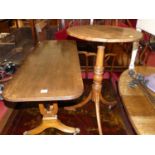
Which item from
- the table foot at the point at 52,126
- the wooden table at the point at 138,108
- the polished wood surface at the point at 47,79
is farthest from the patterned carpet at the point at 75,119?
the polished wood surface at the point at 47,79

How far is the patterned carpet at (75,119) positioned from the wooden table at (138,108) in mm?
379

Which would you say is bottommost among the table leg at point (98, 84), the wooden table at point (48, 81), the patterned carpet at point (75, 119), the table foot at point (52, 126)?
the patterned carpet at point (75, 119)

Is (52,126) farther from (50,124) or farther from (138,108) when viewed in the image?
(138,108)

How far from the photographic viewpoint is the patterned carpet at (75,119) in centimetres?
173

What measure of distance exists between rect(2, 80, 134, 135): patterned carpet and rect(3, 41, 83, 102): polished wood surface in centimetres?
61

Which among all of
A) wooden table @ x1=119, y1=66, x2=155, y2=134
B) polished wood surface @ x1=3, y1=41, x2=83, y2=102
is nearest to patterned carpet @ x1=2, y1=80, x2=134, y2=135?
wooden table @ x1=119, y1=66, x2=155, y2=134

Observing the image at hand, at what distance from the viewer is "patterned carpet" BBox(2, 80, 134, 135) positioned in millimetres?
1734

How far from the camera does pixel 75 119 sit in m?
1.89

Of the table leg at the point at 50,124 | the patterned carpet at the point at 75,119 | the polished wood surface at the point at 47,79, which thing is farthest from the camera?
the patterned carpet at the point at 75,119

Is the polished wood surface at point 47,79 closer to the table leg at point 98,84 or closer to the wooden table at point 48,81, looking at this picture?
the wooden table at point 48,81

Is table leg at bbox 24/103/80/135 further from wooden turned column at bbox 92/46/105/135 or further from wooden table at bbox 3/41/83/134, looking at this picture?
wooden turned column at bbox 92/46/105/135
